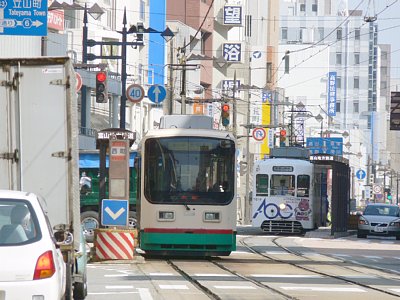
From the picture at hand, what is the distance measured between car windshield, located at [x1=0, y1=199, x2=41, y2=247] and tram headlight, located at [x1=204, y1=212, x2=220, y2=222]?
51.4ft

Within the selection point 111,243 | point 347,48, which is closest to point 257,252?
point 111,243

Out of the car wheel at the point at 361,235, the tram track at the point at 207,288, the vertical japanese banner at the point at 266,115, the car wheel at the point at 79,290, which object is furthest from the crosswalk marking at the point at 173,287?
the vertical japanese banner at the point at 266,115

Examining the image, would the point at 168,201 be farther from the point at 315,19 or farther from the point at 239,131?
the point at 315,19

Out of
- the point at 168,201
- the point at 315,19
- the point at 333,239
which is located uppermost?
the point at 315,19

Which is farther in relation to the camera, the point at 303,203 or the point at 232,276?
the point at 303,203

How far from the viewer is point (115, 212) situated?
2684 centimetres

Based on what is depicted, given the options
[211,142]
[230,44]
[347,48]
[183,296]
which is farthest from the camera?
[347,48]

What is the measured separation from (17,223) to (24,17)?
16.0m

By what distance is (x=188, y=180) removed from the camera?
2845 centimetres

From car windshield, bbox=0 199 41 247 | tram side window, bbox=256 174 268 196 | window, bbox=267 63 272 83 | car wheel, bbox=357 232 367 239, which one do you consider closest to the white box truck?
car windshield, bbox=0 199 41 247

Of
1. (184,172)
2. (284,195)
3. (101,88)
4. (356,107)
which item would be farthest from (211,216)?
(356,107)

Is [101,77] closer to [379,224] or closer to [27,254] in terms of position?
[379,224]

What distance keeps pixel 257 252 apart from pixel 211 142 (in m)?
6.16

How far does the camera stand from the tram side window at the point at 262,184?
→ 49.5m
